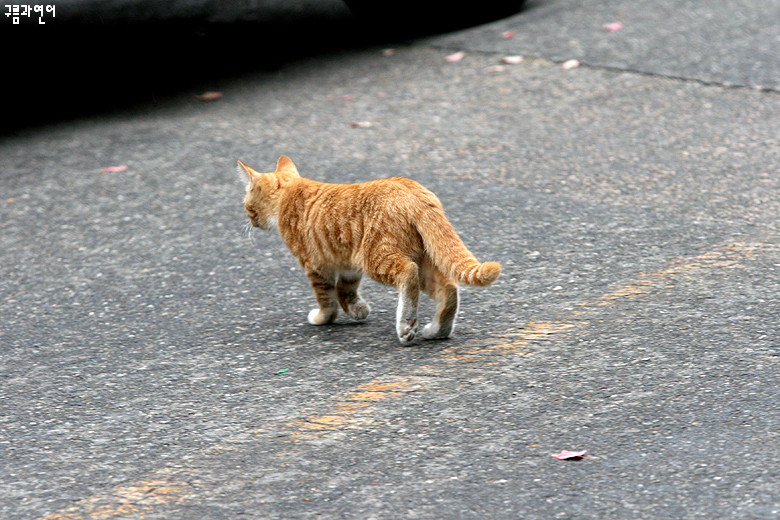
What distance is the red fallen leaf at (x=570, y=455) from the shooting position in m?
3.26

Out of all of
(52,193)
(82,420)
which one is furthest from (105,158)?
(82,420)

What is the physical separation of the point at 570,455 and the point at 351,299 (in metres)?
1.60

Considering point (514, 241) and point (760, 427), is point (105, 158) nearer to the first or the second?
point (514, 241)

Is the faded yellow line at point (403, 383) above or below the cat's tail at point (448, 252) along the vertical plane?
below

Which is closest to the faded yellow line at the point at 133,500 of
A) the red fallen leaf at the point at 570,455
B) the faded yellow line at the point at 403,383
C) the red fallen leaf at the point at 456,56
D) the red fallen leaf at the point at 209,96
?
the faded yellow line at the point at 403,383

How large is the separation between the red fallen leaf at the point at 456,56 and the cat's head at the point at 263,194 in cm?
418

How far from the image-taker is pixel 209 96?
8484 millimetres

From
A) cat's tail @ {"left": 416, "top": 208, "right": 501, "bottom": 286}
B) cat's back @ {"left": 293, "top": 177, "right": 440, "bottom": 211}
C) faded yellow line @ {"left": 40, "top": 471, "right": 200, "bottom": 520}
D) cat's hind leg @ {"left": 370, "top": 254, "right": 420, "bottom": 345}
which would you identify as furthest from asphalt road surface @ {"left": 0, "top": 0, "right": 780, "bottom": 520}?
cat's back @ {"left": 293, "top": 177, "right": 440, "bottom": 211}

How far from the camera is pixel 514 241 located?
17.7 ft

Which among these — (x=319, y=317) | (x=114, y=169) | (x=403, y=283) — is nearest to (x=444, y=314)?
(x=403, y=283)

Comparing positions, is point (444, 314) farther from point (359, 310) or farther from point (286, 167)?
point (286, 167)

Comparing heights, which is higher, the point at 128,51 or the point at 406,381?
the point at 128,51

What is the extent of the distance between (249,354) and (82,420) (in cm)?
79

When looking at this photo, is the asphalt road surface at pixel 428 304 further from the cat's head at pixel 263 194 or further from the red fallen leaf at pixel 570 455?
the cat's head at pixel 263 194
